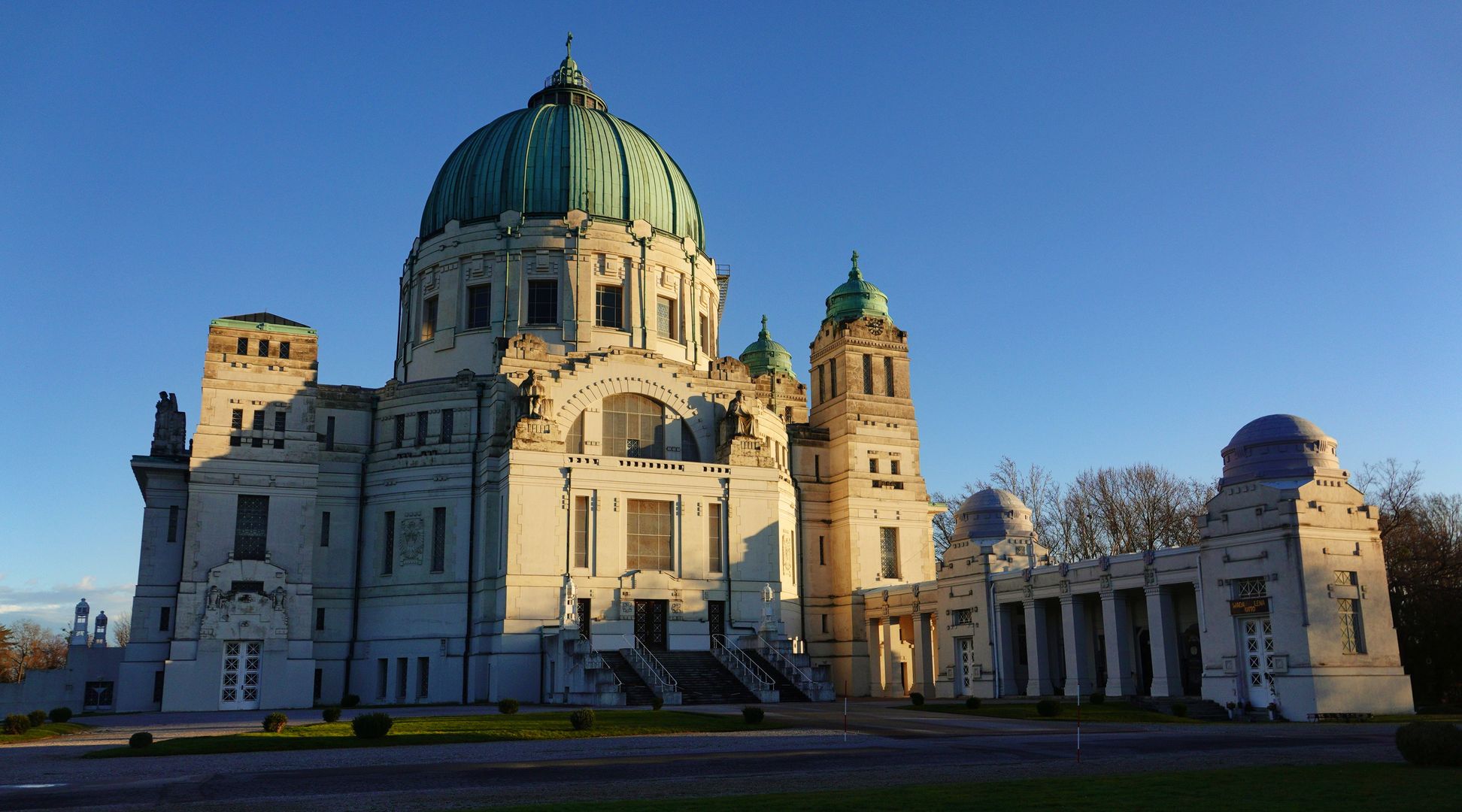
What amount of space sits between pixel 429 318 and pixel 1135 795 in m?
56.0

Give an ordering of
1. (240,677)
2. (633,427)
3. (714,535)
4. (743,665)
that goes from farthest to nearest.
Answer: (633,427) → (714,535) → (240,677) → (743,665)

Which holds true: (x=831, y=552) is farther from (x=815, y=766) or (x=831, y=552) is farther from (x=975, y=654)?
(x=815, y=766)

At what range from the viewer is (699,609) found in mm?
56281

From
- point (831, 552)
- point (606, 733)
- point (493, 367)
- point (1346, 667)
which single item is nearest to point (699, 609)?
point (831, 552)

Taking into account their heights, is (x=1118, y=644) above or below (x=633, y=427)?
below

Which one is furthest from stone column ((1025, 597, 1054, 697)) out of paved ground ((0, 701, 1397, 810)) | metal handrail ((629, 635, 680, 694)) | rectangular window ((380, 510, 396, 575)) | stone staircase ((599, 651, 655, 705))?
rectangular window ((380, 510, 396, 575))

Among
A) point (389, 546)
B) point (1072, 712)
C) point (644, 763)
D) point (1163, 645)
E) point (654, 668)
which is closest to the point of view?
point (644, 763)

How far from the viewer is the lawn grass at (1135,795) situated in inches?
623

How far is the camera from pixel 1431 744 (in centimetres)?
1964

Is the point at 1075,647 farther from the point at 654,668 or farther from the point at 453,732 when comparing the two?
the point at 453,732

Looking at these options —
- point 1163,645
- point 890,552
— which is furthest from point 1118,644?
point 890,552

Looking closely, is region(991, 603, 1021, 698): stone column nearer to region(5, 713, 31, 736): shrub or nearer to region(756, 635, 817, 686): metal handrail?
region(756, 635, 817, 686): metal handrail

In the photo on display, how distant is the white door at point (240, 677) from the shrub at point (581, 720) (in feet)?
87.8

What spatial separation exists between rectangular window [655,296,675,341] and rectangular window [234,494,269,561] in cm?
2289
